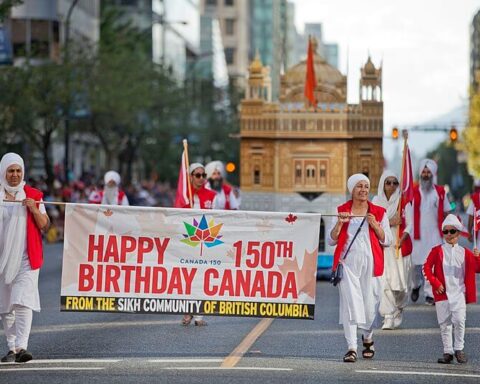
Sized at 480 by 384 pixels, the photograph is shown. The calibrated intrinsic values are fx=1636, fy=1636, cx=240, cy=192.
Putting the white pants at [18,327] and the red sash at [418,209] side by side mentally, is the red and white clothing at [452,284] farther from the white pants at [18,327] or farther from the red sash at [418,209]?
the red sash at [418,209]

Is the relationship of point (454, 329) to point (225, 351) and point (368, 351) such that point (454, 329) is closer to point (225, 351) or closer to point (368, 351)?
point (368, 351)

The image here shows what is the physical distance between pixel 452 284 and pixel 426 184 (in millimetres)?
7537

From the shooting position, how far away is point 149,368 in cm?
1382

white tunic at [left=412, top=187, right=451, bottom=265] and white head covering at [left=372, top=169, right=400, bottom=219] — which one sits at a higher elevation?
white head covering at [left=372, top=169, right=400, bottom=219]

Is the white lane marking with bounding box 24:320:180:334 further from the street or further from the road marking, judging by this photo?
the road marking

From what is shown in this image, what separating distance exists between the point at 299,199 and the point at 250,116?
214 centimetres

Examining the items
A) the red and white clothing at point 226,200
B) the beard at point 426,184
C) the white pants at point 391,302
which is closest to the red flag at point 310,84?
the red and white clothing at point 226,200

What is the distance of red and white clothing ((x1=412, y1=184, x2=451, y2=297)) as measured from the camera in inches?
879

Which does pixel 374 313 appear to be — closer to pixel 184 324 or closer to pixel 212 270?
pixel 212 270

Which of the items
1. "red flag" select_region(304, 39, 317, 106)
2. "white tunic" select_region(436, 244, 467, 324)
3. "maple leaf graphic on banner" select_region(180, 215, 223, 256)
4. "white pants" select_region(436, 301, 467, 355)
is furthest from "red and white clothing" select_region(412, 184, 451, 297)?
"red flag" select_region(304, 39, 317, 106)

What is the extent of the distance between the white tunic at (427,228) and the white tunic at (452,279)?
7.55 m

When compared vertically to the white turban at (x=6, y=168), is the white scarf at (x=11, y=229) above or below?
below

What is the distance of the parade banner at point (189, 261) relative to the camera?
15.3 metres

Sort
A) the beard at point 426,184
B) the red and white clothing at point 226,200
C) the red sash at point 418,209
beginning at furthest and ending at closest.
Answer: the red and white clothing at point 226,200, the red sash at point 418,209, the beard at point 426,184
